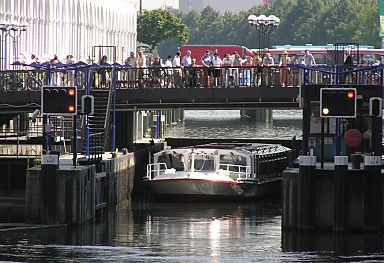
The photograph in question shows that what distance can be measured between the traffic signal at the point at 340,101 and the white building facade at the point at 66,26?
1090 inches

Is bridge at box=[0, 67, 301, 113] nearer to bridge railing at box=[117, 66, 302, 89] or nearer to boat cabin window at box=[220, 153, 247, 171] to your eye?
bridge railing at box=[117, 66, 302, 89]

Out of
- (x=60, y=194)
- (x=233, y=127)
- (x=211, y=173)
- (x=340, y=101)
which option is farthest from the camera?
(x=233, y=127)

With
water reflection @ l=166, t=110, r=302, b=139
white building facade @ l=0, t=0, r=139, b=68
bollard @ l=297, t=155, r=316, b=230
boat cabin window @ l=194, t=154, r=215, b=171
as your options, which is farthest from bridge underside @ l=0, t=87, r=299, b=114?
water reflection @ l=166, t=110, r=302, b=139

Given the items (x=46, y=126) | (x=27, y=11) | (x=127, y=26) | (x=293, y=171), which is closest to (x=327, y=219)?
(x=293, y=171)

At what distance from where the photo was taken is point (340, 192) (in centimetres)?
6225

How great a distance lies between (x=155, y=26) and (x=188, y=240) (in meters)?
121

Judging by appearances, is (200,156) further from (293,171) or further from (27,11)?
(27,11)

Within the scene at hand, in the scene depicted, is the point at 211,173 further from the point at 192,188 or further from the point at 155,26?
the point at 155,26

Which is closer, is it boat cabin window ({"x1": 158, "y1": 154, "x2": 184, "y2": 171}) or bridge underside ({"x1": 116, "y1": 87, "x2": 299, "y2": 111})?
bridge underside ({"x1": 116, "y1": 87, "x2": 299, "y2": 111})

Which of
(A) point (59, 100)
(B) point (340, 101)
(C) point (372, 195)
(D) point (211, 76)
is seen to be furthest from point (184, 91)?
(C) point (372, 195)

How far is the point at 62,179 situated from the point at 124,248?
21.9 ft

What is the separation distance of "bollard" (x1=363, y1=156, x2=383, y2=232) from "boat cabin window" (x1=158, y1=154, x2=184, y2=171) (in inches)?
850

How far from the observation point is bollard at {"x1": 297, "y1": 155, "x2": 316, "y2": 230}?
62594 mm

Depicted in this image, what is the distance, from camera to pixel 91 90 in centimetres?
8025
